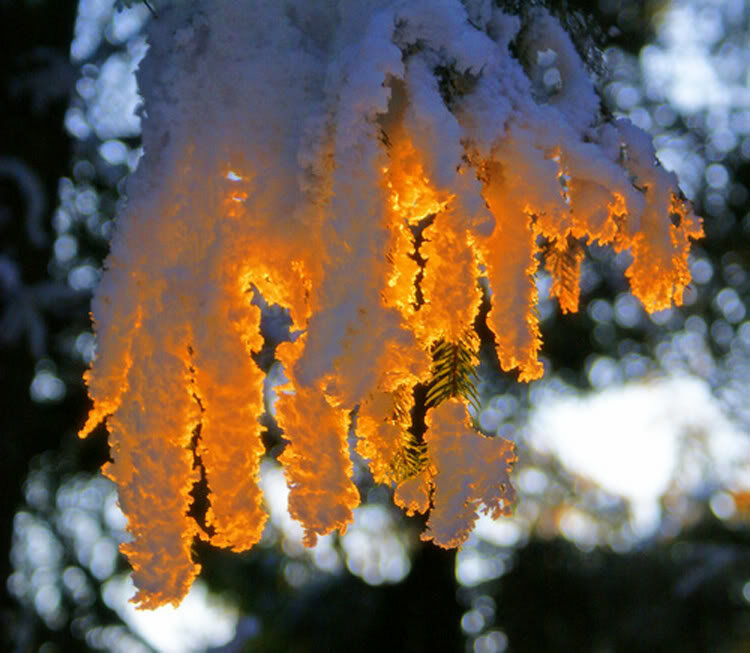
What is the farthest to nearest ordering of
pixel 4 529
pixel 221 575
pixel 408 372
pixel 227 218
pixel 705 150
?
pixel 221 575, pixel 705 150, pixel 4 529, pixel 227 218, pixel 408 372

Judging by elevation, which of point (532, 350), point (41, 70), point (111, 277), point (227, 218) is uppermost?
point (532, 350)

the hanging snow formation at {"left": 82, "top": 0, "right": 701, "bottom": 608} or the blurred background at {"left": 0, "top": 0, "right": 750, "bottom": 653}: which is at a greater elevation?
the hanging snow formation at {"left": 82, "top": 0, "right": 701, "bottom": 608}

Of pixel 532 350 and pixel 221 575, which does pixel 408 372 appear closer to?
pixel 532 350

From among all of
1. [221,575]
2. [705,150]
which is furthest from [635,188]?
[221,575]

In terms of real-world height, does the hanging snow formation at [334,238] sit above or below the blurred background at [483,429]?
above

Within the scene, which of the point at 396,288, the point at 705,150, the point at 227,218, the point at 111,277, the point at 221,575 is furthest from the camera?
the point at 221,575

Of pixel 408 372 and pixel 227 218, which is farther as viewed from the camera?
pixel 227 218

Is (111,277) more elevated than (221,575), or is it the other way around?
(111,277)
